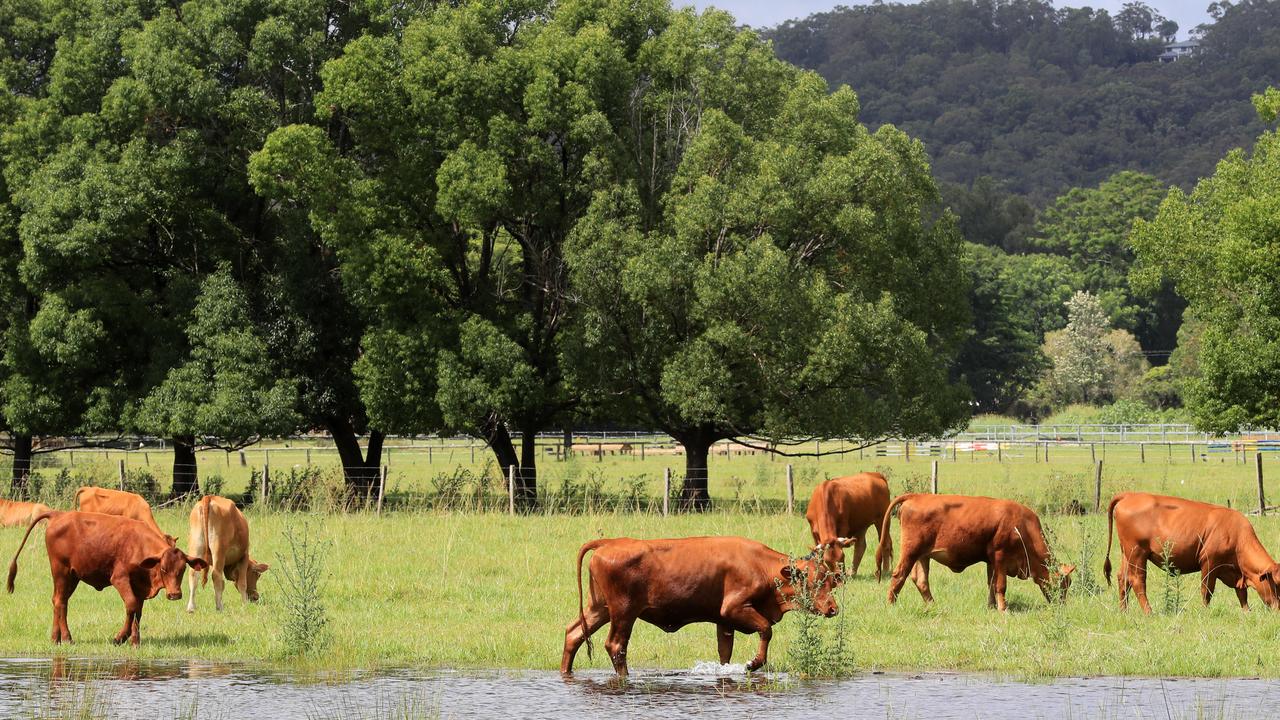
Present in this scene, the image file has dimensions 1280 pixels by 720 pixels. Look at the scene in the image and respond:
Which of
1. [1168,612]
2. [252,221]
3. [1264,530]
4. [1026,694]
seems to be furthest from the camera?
[252,221]

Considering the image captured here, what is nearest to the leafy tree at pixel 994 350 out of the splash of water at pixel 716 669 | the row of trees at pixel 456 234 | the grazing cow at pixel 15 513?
the row of trees at pixel 456 234

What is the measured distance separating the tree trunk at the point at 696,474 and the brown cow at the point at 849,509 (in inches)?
419

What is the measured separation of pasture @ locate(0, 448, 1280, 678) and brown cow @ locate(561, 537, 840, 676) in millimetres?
774

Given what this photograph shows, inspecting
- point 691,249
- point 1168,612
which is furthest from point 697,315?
point 1168,612

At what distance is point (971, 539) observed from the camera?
17609 millimetres

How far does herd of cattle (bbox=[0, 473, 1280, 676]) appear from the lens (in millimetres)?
13180

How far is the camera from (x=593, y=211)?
106 ft

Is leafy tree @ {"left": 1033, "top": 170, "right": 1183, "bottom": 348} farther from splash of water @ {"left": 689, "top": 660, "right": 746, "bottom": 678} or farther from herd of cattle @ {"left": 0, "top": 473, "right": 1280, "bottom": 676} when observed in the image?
splash of water @ {"left": 689, "top": 660, "right": 746, "bottom": 678}

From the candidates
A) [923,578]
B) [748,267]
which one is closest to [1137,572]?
[923,578]

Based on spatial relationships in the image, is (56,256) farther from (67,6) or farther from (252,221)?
(67,6)

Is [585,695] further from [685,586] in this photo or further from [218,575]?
[218,575]

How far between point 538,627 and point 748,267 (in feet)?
50.4

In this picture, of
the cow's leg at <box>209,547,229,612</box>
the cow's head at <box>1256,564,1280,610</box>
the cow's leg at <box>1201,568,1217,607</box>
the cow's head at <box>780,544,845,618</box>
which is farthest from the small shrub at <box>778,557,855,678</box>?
the cow's leg at <box>209,547,229,612</box>

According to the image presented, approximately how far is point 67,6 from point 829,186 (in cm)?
1920
